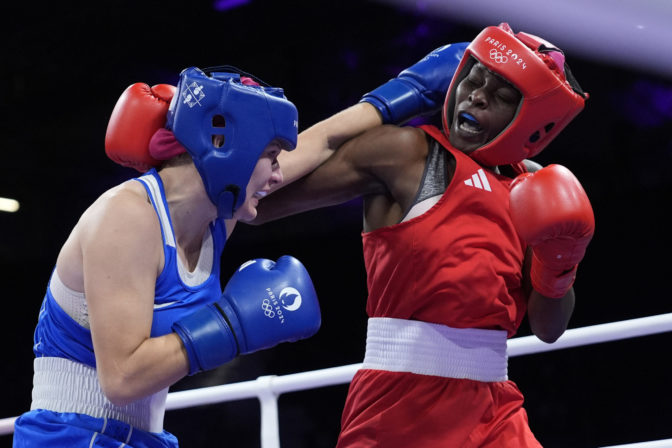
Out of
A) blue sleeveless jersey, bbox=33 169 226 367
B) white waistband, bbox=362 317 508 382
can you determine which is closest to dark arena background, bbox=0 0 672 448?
white waistband, bbox=362 317 508 382

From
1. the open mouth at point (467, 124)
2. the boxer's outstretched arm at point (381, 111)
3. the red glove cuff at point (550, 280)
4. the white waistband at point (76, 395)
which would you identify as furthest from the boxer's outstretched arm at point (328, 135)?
the white waistband at point (76, 395)

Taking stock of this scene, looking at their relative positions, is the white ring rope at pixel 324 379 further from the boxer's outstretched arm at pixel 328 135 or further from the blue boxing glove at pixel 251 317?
the blue boxing glove at pixel 251 317

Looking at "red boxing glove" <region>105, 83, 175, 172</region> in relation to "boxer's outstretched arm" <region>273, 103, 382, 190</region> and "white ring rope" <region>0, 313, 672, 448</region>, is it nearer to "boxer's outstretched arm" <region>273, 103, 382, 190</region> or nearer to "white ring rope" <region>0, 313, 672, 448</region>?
"boxer's outstretched arm" <region>273, 103, 382, 190</region>

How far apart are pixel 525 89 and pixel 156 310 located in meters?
1.00

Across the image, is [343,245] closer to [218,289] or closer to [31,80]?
[31,80]

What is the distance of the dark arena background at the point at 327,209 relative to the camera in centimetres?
658

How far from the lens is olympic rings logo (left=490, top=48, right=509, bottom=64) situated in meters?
1.92

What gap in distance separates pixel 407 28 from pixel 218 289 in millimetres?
5449

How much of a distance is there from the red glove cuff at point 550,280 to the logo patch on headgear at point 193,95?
2.85 feet

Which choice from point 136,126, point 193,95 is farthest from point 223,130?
point 136,126

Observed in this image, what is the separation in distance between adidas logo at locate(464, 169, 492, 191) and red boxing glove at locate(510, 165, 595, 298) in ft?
0.28

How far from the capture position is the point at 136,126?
1.67 meters

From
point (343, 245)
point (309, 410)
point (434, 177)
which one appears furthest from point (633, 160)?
point (434, 177)

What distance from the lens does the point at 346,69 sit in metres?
7.02
